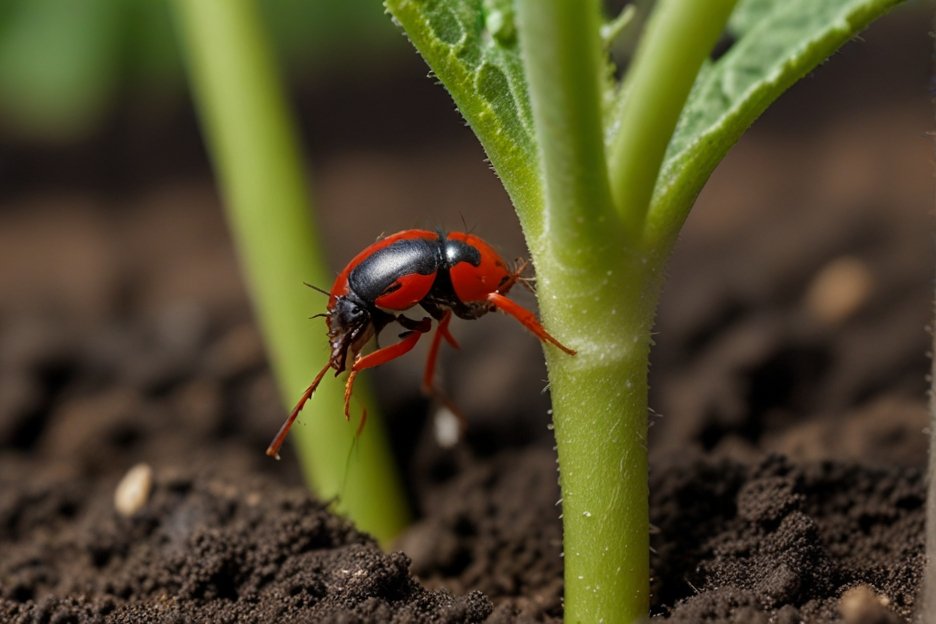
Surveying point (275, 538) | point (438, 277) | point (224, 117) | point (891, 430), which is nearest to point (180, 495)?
point (275, 538)

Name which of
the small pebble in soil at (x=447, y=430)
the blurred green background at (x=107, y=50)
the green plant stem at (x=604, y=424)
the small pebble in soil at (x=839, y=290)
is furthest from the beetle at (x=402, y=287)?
the blurred green background at (x=107, y=50)

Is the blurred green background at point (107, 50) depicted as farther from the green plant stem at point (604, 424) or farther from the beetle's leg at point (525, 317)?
the green plant stem at point (604, 424)

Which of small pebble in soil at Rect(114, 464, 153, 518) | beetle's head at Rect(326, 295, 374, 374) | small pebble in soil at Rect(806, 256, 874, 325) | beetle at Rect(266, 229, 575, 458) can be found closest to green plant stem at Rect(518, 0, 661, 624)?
beetle at Rect(266, 229, 575, 458)

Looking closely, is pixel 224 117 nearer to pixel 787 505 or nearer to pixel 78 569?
pixel 78 569

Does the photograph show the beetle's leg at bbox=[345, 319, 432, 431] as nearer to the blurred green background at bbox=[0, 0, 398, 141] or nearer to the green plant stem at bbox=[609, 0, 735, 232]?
the green plant stem at bbox=[609, 0, 735, 232]

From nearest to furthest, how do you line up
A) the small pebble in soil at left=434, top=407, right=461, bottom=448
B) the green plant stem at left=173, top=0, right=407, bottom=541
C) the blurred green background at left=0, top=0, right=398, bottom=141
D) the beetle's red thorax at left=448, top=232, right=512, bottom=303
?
1. the beetle's red thorax at left=448, top=232, right=512, bottom=303
2. the green plant stem at left=173, top=0, right=407, bottom=541
3. the small pebble in soil at left=434, top=407, right=461, bottom=448
4. the blurred green background at left=0, top=0, right=398, bottom=141

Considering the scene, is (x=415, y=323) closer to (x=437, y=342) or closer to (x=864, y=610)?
(x=437, y=342)
